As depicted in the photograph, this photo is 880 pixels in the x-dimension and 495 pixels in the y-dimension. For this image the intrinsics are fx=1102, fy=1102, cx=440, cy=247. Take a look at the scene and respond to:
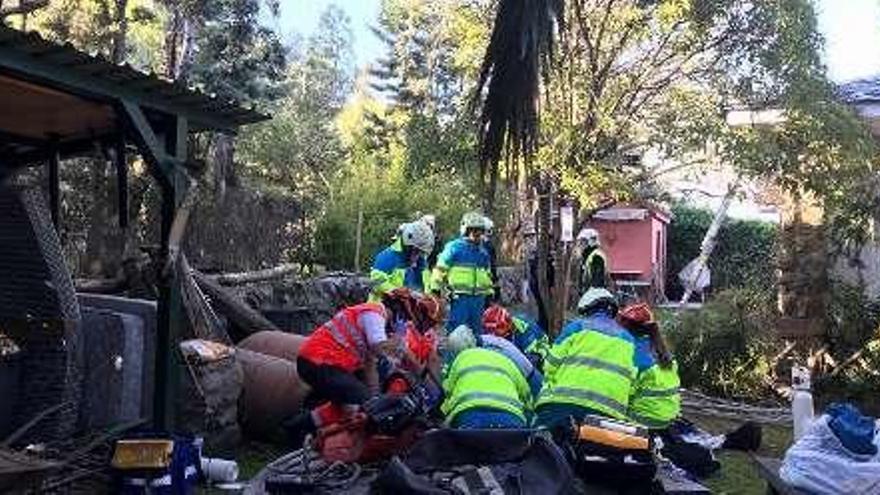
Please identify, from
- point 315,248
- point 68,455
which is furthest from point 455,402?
point 315,248

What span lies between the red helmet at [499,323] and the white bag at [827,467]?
136 inches

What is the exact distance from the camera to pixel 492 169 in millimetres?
3457

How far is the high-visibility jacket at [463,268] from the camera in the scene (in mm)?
11398

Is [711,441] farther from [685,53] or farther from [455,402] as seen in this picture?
[685,53]

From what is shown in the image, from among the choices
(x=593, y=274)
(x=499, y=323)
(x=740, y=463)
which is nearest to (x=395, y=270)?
(x=499, y=323)

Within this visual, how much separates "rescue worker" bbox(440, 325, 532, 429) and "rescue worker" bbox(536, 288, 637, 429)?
214 mm

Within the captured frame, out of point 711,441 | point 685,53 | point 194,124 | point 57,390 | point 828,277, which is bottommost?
point 711,441

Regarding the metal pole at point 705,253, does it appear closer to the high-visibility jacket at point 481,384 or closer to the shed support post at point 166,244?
the shed support post at point 166,244

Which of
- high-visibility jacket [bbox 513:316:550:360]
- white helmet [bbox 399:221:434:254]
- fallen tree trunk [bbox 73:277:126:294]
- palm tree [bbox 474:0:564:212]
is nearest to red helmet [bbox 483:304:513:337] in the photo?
high-visibility jacket [bbox 513:316:550:360]

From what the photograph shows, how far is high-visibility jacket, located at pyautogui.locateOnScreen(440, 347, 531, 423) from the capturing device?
Answer: 6.19 metres

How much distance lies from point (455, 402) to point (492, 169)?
3065 mm

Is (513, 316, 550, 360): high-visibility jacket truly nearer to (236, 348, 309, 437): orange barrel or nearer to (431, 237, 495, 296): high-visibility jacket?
(431, 237, 495, 296): high-visibility jacket

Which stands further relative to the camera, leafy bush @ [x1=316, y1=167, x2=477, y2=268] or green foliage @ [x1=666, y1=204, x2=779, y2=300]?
green foliage @ [x1=666, y1=204, x2=779, y2=300]

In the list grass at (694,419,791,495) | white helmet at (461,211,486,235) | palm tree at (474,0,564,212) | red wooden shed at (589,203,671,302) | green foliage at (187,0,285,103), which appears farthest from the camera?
red wooden shed at (589,203,671,302)
